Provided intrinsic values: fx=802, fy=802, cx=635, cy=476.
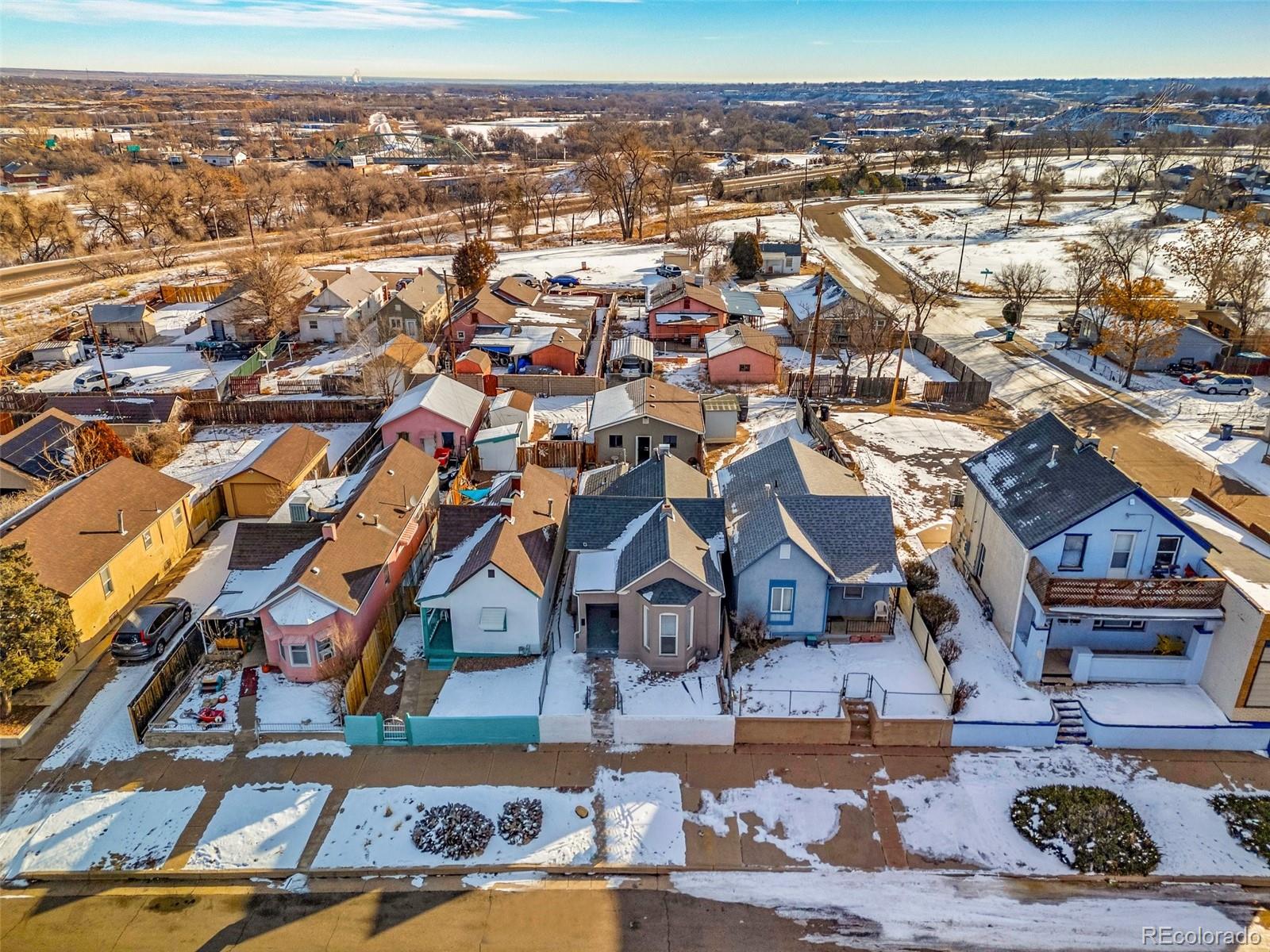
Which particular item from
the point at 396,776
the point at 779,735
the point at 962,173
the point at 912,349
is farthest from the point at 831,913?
the point at 962,173

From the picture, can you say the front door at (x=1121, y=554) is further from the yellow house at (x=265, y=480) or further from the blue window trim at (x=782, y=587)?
the yellow house at (x=265, y=480)

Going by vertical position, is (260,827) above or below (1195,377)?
below

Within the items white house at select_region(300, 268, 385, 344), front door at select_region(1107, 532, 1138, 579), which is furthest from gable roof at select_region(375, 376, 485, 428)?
front door at select_region(1107, 532, 1138, 579)

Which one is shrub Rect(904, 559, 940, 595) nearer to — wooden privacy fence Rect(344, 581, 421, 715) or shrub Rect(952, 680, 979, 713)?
shrub Rect(952, 680, 979, 713)

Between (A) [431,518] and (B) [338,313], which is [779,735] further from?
(B) [338,313]

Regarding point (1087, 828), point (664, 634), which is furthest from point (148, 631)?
point (1087, 828)

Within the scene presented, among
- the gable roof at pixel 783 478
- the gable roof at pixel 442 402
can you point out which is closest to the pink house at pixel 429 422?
the gable roof at pixel 442 402

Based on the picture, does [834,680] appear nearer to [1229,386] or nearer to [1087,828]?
[1087,828]
